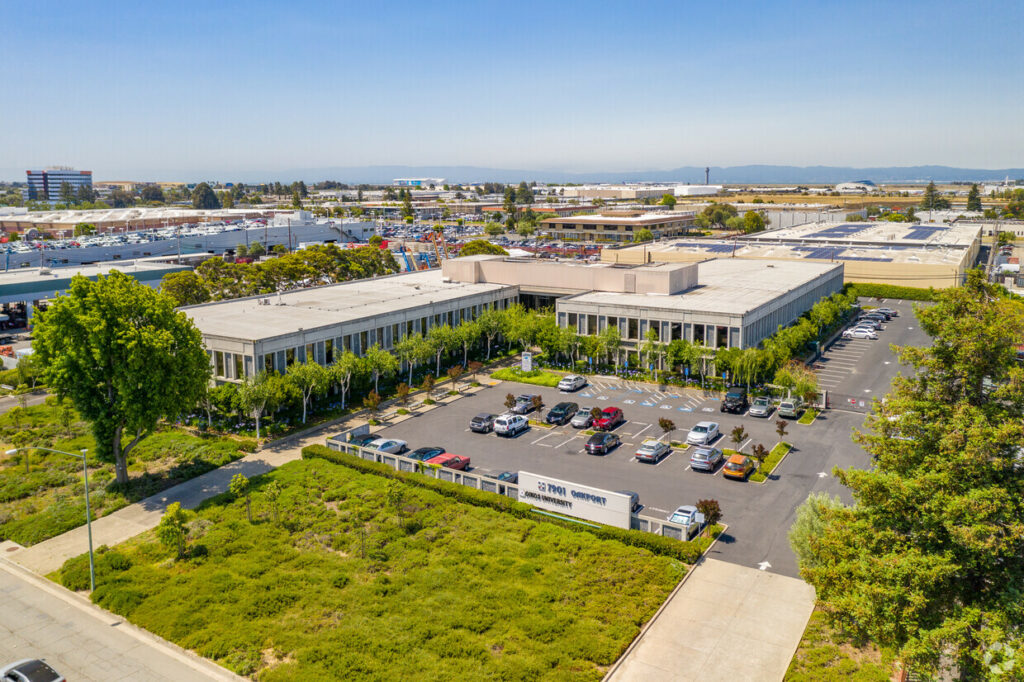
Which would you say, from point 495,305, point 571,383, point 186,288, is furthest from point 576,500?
point 186,288

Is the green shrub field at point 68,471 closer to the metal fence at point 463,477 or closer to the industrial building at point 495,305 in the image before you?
the metal fence at point 463,477

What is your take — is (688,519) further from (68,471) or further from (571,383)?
(68,471)

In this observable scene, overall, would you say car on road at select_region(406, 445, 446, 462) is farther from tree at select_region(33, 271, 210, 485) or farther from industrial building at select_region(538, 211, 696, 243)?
industrial building at select_region(538, 211, 696, 243)

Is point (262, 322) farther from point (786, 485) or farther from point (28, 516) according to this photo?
point (786, 485)

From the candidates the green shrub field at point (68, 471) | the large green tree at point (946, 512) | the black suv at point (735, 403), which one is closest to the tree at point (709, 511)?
the large green tree at point (946, 512)

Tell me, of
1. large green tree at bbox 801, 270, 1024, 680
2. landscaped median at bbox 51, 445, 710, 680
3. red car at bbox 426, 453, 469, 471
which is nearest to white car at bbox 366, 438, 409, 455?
red car at bbox 426, 453, 469, 471
